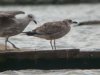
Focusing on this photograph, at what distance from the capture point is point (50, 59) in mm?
11898

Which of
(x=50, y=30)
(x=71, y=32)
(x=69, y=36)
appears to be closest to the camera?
(x=50, y=30)

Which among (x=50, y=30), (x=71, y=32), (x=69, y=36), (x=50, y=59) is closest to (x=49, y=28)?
(x=50, y=30)

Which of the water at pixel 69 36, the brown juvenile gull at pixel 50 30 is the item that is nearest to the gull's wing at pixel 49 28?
the brown juvenile gull at pixel 50 30

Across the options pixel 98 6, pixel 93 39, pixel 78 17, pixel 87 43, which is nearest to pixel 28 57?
pixel 87 43

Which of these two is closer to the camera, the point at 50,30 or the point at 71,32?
the point at 50,30

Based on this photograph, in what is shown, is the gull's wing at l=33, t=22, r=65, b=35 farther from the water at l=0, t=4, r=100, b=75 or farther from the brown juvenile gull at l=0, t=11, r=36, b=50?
the water at l=0, t=4, r=100, b=75

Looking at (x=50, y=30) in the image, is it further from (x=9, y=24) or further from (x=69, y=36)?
(x=69, y=36)

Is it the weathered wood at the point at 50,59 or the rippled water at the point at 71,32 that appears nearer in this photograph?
the weathered wood at the point at 50,59

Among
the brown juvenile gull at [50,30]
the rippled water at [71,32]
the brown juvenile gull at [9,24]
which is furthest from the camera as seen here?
the rippled water at [71,32]

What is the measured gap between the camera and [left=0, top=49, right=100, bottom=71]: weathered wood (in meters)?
11.8

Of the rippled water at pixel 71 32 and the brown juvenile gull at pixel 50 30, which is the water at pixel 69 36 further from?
the brown juvenile gull at pixel 50 30

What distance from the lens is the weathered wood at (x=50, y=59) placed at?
38.6 feet

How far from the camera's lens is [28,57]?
38.8 ft

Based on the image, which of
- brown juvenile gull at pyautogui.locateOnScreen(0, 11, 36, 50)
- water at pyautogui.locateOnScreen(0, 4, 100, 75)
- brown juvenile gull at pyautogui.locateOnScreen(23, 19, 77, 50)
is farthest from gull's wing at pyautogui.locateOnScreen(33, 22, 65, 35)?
water at pyautogui.locateOnScreen(0, 4, 100, 75)
